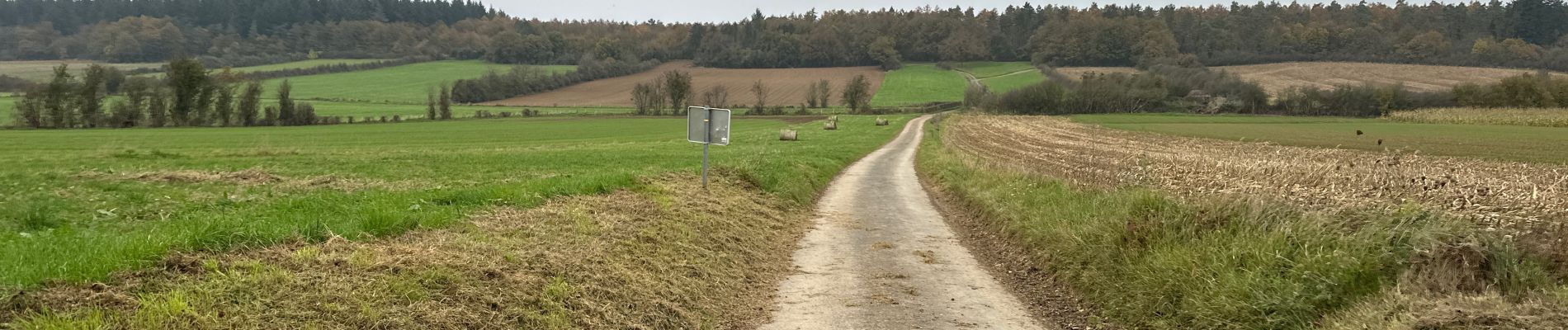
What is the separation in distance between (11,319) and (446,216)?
5.07 meters

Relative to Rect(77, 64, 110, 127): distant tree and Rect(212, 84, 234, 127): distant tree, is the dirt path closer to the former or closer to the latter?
Rect(212, 84, 234, 127): distant tree

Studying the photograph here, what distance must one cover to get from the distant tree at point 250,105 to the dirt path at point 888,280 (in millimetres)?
84652

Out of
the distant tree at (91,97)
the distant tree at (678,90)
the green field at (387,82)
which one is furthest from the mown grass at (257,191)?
the green field at (387,82)

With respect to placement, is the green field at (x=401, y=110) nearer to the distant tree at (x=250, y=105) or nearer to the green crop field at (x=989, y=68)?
the distant tree at (x=250, y=105)

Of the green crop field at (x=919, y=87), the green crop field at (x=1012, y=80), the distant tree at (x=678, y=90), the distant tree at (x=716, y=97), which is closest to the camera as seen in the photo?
the distant tree at (x=678, y=90)

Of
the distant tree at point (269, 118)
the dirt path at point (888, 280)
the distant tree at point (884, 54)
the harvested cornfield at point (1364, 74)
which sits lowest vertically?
the distant tree at point (269, 118)

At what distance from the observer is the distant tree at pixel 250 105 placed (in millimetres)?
82938

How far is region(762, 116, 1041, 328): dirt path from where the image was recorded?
8.75 meters

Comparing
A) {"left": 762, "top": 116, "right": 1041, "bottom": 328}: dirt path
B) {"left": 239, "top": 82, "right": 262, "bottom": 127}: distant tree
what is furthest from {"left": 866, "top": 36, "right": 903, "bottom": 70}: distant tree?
{"left": 762, "top": 116, "right": 1041, "bottom": 328}: dirt path

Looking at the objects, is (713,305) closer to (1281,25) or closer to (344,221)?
(344,221)

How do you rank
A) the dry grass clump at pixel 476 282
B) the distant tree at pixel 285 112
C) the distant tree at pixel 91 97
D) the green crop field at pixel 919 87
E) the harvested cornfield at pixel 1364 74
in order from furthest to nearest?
1. the green crop field at pixel 919 87
2. the harvested cornfield at pixel 1364 74
3. the distant tree at pixel 285 112
4. the distant tree at pixel 91 97
5. the dry grass clump at pixel 476 282

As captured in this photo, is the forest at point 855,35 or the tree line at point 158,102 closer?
the tree line at point 158,102

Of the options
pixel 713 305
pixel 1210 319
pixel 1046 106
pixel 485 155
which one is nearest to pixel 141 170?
pixel 485 155

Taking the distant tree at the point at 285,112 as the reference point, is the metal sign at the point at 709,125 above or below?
above
